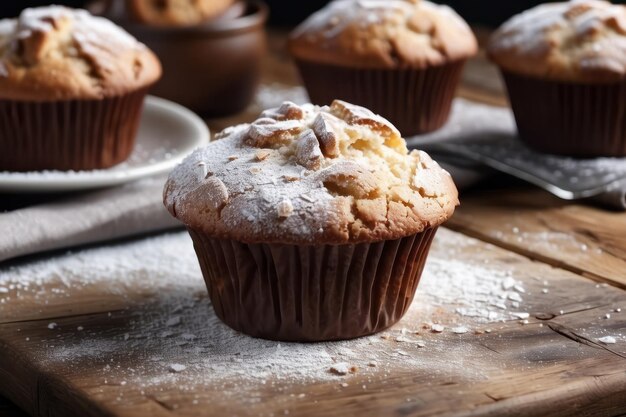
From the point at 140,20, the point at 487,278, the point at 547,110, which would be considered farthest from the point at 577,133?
the point at 140,20

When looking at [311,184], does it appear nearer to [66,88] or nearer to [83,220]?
[83,220]

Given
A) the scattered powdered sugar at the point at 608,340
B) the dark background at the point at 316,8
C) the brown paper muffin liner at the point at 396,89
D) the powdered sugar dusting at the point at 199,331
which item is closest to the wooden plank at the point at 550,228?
the powdered sugar dusting at the point at 199,331

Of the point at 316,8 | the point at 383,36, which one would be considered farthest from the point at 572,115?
the point at 316,8

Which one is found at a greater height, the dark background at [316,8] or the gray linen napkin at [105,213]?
the gray linen napkin at [105,213]

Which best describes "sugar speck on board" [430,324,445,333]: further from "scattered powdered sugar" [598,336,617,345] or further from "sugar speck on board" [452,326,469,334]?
"scattered powdered sugar" [598,336,617,345]

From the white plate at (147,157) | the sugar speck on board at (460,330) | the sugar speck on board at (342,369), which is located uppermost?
the sugar speck on board at (342,369)

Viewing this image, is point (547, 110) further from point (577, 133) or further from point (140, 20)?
point (140, 20)

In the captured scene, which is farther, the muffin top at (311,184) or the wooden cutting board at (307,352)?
the muffin top at (311,184)

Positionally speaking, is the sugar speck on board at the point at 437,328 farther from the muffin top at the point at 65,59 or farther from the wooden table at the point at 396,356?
the muffin top at the point at 65,59
